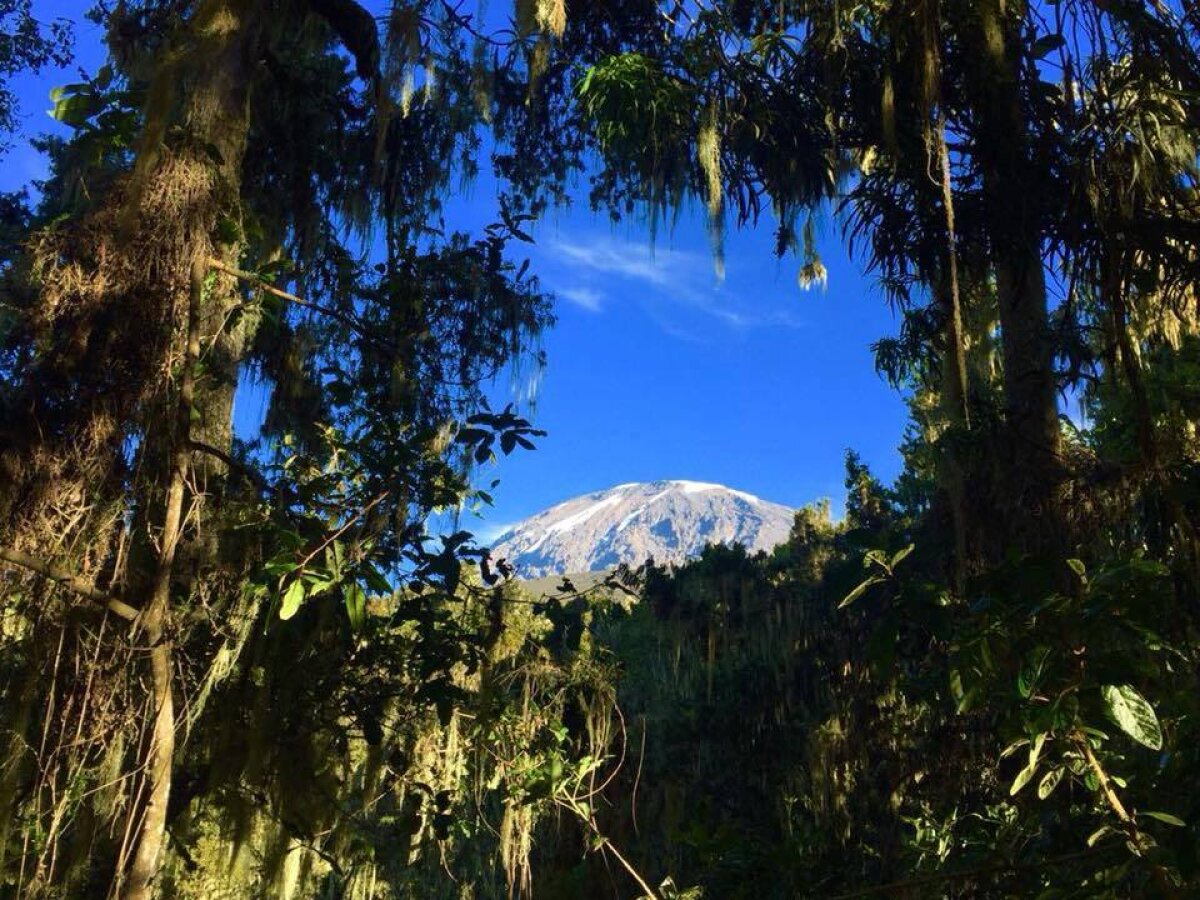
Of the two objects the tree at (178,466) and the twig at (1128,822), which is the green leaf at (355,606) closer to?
the tree at (178,466)

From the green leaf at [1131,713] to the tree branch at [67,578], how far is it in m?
2.28

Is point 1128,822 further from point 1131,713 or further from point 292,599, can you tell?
point 292,599

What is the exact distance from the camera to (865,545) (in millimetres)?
1795

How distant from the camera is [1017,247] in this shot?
16.2 feet

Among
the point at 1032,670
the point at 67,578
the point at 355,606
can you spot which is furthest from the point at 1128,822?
the point at 67,578

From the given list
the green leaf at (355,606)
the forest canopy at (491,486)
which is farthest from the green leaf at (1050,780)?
the green leaf at (355,606)

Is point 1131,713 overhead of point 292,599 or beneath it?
beneath

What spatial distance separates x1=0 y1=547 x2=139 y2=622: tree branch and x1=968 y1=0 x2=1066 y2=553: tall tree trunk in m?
3.96

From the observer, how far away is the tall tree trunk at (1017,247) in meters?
4.55

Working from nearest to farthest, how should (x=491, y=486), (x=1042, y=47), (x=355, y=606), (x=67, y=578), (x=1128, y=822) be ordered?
(x=1128, y=822) → (x=67, y=578) → (x=355, y=606) → (x=491, y=486) → (x=1042, y=47)

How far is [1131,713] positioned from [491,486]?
252 centimetres

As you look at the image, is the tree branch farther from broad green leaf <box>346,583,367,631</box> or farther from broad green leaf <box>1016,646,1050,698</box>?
broad green leaf <box>1016,646,1050,698</box>

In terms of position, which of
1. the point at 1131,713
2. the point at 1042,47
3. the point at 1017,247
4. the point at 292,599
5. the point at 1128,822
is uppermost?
the point at 1042,47

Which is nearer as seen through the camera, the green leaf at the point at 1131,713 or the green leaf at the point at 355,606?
the green leaf at the point at 1131,713
